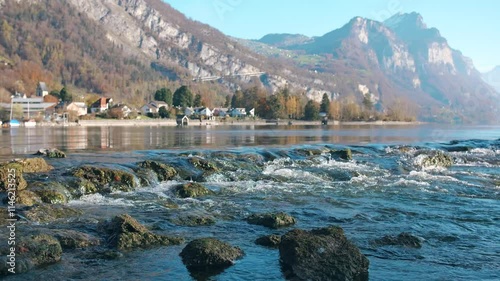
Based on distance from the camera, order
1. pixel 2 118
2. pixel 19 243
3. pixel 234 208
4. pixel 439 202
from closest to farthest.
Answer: pixel 19 243
pixel 234 208
pixel 439 202
pixel 2 118

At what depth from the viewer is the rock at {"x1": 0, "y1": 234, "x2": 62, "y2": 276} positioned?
1006 cm

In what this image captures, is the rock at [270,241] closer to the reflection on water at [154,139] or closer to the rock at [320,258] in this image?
the rock at [320,258]

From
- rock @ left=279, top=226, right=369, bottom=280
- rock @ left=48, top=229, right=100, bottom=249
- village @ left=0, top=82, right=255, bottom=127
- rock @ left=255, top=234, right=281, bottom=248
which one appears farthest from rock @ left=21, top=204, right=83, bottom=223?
village @ left=0, top=82, right=255, bottom=127

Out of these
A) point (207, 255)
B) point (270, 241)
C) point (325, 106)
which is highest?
point (325, 106)

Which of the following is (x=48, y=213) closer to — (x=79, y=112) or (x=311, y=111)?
(x=79, y=112)

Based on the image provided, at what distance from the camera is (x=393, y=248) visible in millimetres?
12320

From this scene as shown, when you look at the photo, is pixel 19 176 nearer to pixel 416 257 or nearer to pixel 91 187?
Answer: pixel 91 187

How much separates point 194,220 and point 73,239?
13.4 ft

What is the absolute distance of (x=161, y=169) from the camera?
24391mm

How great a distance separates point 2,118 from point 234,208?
398 ft

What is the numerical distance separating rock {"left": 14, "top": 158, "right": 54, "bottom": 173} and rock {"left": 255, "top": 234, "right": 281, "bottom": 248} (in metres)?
13.9

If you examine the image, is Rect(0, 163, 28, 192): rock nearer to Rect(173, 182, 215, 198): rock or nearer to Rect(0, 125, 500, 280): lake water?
Rect(0, 125, 500, 280): lake water

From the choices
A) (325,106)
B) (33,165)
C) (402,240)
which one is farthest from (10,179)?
(325,106)

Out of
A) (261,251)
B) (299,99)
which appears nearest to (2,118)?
(299,99)
